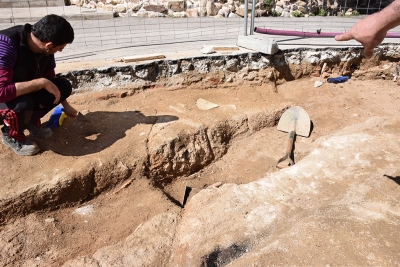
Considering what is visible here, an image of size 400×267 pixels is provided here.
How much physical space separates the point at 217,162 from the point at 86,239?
195cm

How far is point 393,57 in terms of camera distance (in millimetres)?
6062

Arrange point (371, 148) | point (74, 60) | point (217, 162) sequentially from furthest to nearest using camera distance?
point (74, 60) < point (217, 162) < point (371, 148)

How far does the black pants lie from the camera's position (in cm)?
304

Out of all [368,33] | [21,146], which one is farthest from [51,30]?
[368,33]

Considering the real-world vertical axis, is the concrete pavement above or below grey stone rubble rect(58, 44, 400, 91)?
above

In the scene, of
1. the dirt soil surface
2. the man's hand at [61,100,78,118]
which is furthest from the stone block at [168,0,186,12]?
the man's hand at [61,100,78,118]

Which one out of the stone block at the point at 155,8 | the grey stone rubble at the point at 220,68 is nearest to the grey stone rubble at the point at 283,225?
the grey stone rubble at the point at 220,68

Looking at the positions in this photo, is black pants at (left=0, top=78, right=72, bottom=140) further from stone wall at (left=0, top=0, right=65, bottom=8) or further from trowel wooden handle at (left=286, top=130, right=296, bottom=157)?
stone wall at (left=0, top=0, right=65, bottom=8)

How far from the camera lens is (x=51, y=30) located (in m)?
2.83

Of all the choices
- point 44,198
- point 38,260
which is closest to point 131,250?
point 38,260

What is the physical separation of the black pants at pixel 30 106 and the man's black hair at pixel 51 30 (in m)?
0.60

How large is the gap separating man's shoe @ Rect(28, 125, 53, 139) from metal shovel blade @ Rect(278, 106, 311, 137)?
9.95 feet

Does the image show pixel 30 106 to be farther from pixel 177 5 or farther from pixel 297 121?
pixel 177 5

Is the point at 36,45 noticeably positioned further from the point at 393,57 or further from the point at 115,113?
the point at 393,57
